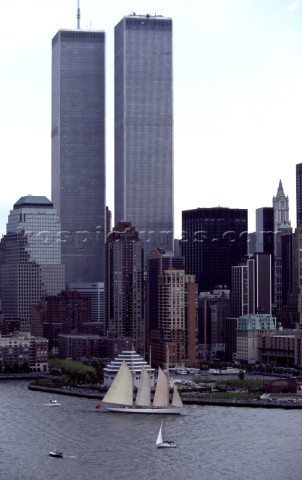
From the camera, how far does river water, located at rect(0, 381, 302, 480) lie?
156 ft

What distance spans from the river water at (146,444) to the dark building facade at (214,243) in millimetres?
75968

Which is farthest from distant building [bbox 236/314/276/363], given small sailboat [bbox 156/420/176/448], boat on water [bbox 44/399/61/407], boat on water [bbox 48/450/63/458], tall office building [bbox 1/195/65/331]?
boat on water [bbox 48/450/63/458]

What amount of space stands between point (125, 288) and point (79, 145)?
A: 168 ft

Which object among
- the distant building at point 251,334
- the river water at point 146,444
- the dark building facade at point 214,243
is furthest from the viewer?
the dark building facade at point 214,243

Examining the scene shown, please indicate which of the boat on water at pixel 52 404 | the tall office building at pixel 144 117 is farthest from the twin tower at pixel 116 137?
the boat on water at pixel 52 404

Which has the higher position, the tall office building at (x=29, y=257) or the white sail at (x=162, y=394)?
the tall office building at (x=29, y=257)

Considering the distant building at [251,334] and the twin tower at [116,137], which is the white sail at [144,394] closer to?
the distant building at [251,334]

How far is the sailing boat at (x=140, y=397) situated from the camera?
2714 inches

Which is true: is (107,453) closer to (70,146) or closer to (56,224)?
(56,224)

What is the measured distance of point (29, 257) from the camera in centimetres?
14950

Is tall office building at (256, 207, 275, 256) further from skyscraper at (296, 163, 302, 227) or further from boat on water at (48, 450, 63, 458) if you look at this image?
boat on water at (48, 450, 63, 458)

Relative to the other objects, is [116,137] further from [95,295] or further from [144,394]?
[144,394]

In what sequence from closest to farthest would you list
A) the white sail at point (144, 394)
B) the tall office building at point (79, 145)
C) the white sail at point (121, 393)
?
the white sail at point (121, 393) → the white sail at point (144, 394) → the tall office building at point (79, 145)

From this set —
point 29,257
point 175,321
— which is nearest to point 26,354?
point 175,321
